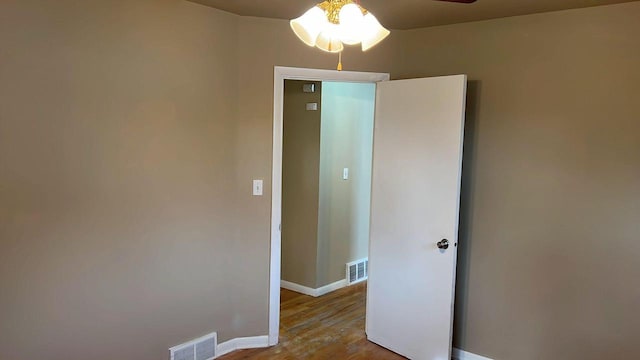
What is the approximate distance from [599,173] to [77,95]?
287 centimetres

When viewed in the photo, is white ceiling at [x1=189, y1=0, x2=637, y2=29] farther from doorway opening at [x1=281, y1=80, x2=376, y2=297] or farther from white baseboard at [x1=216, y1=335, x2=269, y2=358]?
white baseboard at [x1=216, y1=335, x2=269, y2=358]

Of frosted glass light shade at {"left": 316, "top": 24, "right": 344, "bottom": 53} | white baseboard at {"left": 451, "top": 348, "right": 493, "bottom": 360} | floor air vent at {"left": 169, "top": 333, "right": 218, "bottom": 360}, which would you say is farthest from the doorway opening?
frosted glass light shade at {"left": 316, "top": 24, "right": 344, "bottom": 53}

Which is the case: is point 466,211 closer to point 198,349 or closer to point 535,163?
point 535,163

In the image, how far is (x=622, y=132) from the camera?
2.38 m

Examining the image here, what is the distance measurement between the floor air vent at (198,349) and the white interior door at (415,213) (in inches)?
46.6

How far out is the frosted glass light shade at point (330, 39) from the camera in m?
1.57

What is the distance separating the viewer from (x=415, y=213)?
9.74ft

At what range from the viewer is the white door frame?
10.1 feet

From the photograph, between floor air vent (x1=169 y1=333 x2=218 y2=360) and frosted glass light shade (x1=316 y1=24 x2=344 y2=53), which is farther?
floor air vent (x1=169 y1=333 x2=218 y2=360)

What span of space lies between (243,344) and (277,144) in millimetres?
1494

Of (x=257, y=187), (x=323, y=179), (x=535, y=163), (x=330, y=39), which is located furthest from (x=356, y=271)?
(x=330, y=39)

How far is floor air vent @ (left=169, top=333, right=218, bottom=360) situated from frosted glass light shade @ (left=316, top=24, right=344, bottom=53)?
2159 mm

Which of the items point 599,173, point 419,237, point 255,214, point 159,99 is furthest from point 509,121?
point 159,99

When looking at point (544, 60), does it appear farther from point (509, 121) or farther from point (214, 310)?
point (214, 310)
